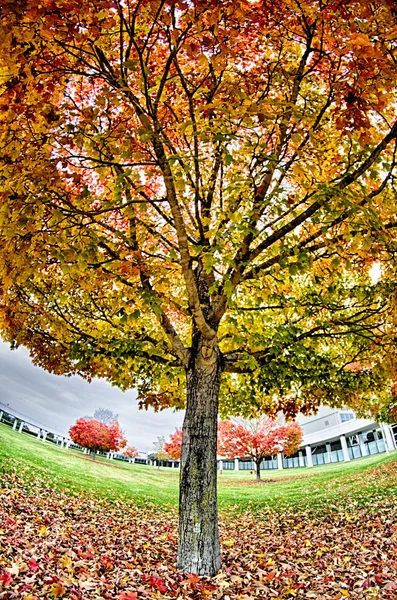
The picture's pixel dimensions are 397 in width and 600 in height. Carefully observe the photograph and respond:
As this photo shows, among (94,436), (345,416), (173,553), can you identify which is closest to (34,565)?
(173,553)

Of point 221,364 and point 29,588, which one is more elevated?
point 221,364

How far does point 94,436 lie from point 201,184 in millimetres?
Answer: 37984

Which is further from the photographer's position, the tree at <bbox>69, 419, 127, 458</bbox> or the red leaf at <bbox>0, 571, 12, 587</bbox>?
the tree at <bbox>69, 419, 127, 458</bbox>

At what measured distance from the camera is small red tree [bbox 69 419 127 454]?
3831cm

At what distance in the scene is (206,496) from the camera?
4.91m

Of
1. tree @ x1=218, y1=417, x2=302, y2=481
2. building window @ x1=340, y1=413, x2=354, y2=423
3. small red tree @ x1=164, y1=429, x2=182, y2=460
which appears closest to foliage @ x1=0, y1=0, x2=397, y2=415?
tree @ x1=218, y1=417, x2=302, y2=481

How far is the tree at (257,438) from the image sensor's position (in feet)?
93.6

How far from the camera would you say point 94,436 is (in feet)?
127

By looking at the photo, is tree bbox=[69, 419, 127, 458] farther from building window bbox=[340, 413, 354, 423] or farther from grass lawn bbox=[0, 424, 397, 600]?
grass lawn bbox=[0, 424, 397, 600]

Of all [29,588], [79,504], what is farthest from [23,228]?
[79,504]

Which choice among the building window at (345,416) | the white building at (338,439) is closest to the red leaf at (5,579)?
the white building at (338,439)

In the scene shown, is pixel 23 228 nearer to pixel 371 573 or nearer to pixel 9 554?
pixel 9 554

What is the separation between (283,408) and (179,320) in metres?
3.61

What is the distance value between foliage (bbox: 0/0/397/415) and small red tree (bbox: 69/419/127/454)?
109ft
